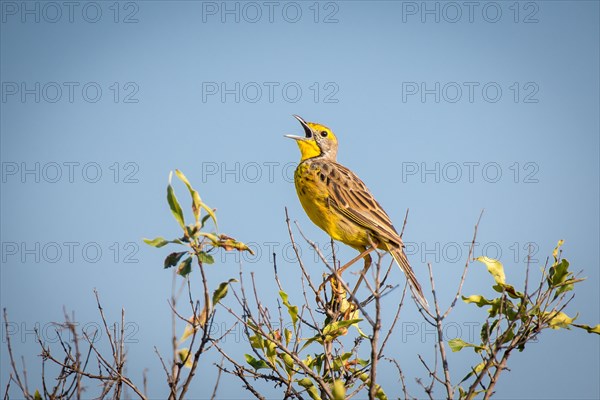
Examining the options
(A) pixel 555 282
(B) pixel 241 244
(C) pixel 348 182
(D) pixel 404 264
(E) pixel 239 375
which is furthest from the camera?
(C) pixel 348 182

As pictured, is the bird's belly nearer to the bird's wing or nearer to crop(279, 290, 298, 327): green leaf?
the bird's wing

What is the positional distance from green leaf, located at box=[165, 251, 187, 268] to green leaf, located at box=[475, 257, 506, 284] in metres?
1.97

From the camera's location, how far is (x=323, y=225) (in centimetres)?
723

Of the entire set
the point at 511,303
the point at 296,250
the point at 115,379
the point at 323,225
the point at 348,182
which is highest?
the point at 348,182

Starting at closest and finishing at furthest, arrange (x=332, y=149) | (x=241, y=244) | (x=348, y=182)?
(x=241, y=244)
(x=348, y=182)
(x=332, y=149)

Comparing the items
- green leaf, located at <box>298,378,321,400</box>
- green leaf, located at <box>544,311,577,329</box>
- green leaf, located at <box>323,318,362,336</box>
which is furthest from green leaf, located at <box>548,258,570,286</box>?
green leaf, located at <box>298,378,321,400</box>

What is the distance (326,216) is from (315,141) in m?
1.53

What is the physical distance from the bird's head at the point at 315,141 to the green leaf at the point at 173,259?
4.97 m

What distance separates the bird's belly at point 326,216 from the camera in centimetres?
717

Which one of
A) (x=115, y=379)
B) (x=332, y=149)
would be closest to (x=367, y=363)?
(x=115, y=379)

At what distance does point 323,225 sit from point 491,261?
3.03 m

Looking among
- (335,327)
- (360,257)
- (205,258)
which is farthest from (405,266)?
(205,258)

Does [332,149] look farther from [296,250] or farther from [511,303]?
[511,303]

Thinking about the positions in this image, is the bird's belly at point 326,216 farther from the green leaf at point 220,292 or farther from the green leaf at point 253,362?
the green leaf at point 220,292
